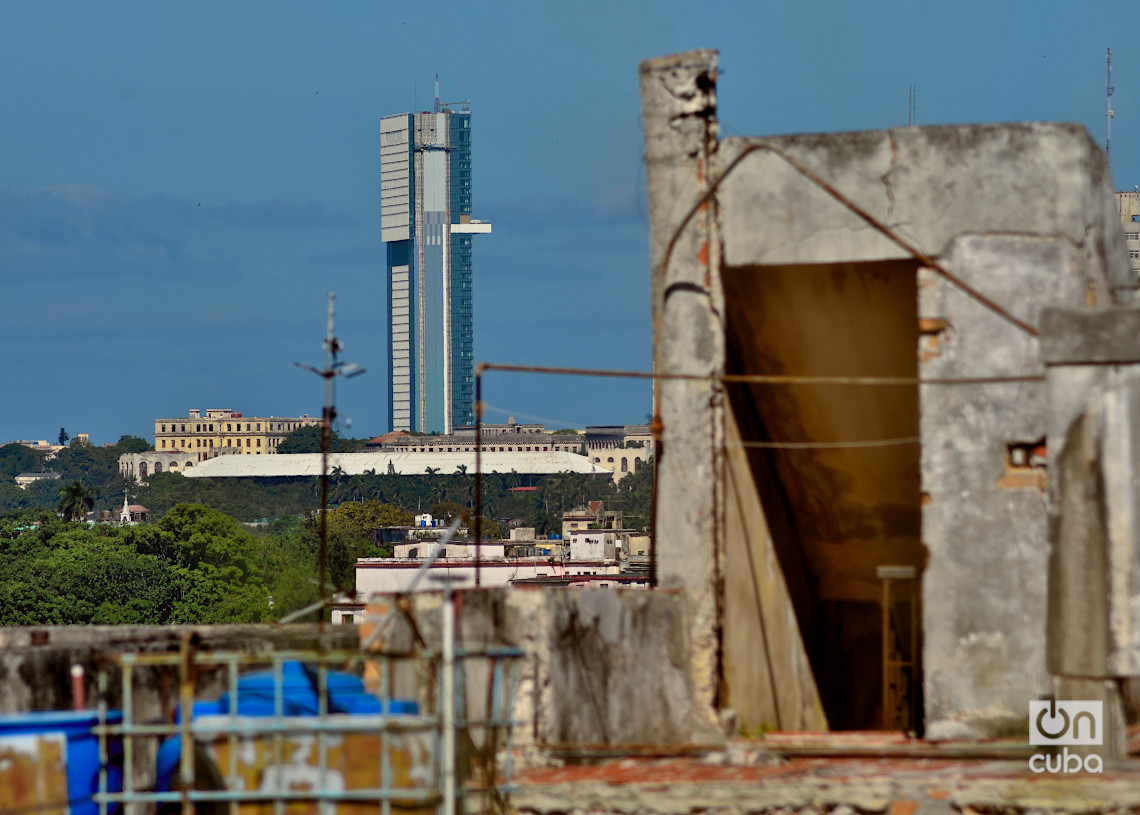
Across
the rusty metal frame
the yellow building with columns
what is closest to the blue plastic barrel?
the rusty metal frame

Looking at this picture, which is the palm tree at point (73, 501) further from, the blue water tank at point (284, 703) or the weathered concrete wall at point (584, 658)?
the blue water tank at point (284, 703)

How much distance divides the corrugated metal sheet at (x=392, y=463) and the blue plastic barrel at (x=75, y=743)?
436 ft

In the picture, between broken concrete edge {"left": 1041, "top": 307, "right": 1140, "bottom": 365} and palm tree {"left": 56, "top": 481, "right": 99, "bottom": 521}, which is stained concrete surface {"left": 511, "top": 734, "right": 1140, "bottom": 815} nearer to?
broken concrete edge {"left": 1041, "top": 307, "right": 1140, "bottom": 365}

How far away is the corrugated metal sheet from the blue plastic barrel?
132969 mm

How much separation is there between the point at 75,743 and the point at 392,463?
444ft

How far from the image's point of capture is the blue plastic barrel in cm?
662

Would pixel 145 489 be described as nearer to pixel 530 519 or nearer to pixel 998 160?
pixel 530 519

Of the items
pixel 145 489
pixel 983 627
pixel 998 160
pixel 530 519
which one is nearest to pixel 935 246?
pixel 998 160

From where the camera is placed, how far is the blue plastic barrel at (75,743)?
6.62 metres

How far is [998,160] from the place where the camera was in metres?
8.33

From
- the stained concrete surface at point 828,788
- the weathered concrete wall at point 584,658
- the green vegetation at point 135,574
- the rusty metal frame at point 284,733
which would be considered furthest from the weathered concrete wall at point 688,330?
the green vegetation at point 135,574

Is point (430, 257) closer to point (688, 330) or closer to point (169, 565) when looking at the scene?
point (169, 565)

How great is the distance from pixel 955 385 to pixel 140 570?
2025 inches

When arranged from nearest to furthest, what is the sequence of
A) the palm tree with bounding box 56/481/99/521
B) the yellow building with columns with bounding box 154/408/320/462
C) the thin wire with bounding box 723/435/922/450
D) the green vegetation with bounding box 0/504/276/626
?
the thin wire with bounding box 723/435/922/450 < the green vegetation with bounding box 0/504/276/626 < the palm tree with bounding box 56/481/99/521 < the yellow building with columns with bounding box 154/408/320/462
